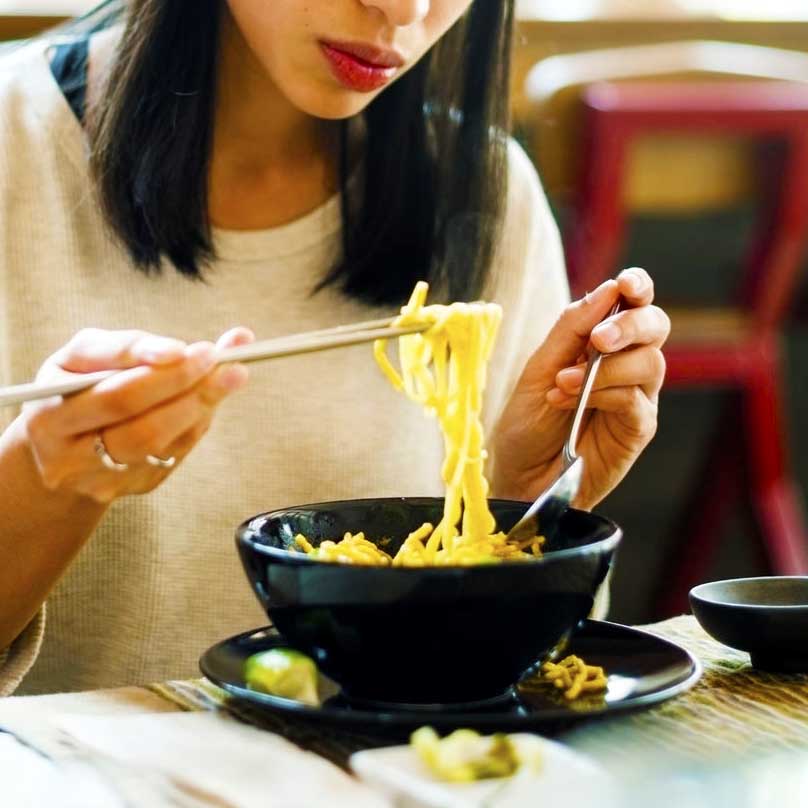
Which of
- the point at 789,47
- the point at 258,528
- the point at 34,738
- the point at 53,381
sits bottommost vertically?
the point at 34,738

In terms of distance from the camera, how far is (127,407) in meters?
0.88

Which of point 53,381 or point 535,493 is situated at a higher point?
point 53,381

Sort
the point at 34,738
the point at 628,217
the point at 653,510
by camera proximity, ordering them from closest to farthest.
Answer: the point at 34,738, the point at 628,217, the point at 653,510

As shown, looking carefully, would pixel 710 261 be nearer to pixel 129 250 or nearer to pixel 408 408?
pixel 408 408

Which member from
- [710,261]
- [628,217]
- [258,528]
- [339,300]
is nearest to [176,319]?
[339,300]

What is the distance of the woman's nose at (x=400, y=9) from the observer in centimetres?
118

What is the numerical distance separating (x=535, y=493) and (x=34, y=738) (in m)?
0.65

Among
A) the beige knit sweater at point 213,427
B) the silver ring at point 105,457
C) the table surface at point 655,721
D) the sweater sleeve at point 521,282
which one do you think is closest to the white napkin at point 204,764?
the table surface at point 655,721

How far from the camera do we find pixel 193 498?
4.65ft

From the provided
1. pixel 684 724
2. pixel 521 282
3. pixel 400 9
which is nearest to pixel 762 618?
pixel 684 724

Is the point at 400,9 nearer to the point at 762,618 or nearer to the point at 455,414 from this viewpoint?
the point at 455,414

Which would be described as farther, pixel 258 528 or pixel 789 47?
pixel 789 47

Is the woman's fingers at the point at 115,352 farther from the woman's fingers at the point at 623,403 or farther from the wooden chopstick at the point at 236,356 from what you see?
the woman's fingers at the point at 623,403

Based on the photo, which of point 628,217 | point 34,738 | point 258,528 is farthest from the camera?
point 628,217
